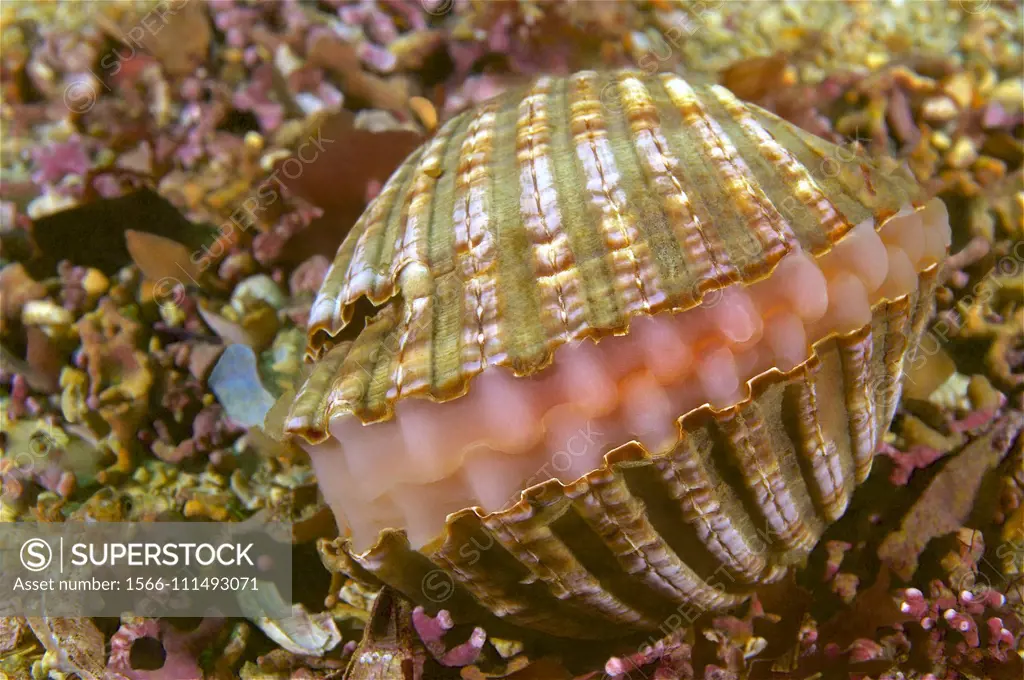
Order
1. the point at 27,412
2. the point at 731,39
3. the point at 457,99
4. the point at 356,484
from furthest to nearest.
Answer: the point at 731,39, the point at 457,99, the point at 27,412, the point at 356,484

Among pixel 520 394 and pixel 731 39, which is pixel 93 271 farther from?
pixel 731 39

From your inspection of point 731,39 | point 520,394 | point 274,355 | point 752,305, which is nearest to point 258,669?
point 274,355

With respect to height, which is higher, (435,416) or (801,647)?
(435,416)

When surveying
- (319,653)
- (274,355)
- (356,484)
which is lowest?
(319,653)

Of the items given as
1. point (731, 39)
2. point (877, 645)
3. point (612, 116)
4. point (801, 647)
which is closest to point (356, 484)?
point (612, 116)

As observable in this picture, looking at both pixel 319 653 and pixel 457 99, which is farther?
pixel 457 99

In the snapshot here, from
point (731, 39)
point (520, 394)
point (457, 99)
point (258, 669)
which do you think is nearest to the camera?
point (520, 394)

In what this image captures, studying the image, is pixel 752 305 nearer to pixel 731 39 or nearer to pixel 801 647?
pixel 801 647
